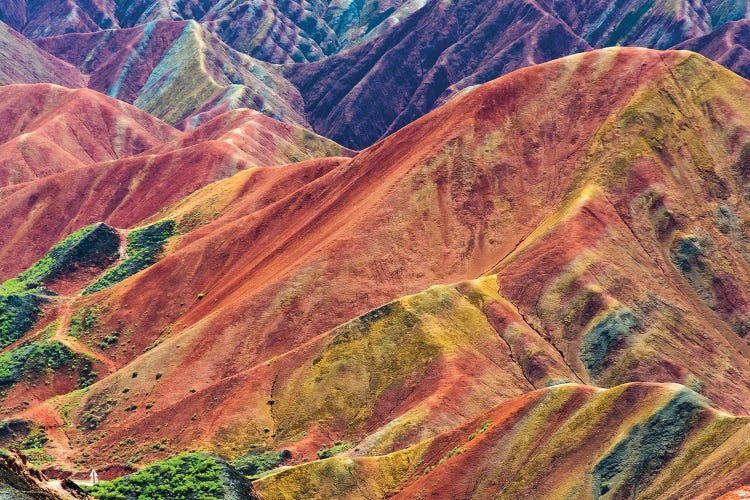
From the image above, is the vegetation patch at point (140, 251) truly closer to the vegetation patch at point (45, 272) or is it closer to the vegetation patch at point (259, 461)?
the vegetation patch at point (45, 272)

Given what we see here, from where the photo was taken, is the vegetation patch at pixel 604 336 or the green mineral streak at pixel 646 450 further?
the vegetation patch at pixel 604 336

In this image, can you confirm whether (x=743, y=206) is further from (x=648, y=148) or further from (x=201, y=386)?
(x=201, y=386)

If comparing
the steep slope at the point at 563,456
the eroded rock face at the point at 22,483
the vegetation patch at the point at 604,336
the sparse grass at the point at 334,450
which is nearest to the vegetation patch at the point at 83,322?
the sparse grass at the point at 334,450

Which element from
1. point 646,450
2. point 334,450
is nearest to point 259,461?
point 334,450

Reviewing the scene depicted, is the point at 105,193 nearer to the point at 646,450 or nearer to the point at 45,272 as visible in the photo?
the point at 45,272

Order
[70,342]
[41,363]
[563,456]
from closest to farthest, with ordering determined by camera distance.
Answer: [563,456]
[41,363]
[70,342]

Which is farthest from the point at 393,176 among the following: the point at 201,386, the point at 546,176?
the point at 201,386

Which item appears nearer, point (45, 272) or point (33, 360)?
point (33, 360)
